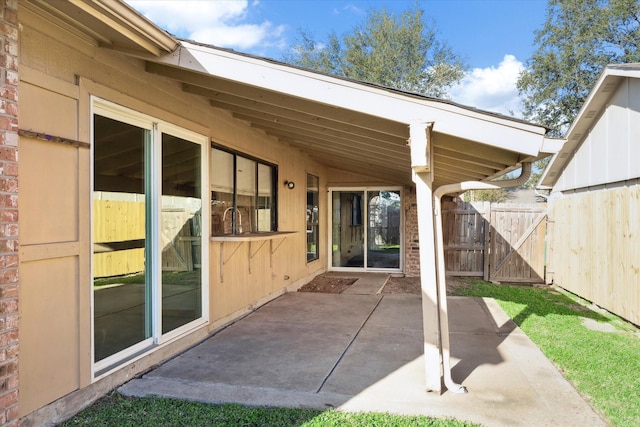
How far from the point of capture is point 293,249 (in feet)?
27.9

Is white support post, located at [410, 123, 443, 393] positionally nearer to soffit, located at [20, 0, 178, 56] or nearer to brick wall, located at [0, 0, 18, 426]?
soffit, located at [20, 0, 178, 56]

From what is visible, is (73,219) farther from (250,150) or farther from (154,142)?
(250,150)

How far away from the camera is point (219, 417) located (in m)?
3.05

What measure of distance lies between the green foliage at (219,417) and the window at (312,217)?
649cm

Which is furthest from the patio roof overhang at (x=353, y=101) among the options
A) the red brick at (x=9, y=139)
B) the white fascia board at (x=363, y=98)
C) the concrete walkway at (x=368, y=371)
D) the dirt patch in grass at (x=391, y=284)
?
the dirt patch in grass at (x=391, y=284)

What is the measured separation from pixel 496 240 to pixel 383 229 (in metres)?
2.66

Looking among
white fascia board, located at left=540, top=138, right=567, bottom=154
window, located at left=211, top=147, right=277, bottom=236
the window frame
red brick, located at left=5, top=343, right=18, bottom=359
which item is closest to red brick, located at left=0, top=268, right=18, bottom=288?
red brick, located at left=5, top=343, right=18, bottom=359

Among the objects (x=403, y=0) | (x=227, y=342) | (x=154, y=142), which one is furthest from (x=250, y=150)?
(x=403, y=0)

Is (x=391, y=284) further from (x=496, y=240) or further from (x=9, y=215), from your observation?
(x=9, y=215)

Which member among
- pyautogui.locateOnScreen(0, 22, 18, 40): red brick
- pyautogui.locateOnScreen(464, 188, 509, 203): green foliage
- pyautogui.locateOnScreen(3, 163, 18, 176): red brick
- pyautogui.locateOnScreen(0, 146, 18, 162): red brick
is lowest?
pyautogui.locateOnScreen(3, 163, 18, 176): red brick

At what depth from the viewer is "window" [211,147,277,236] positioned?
5.41 metres

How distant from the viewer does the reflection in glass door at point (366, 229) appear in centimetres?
1077

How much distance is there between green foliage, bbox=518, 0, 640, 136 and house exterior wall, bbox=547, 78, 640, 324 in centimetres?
1371

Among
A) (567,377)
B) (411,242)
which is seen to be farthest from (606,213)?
(411,242)
